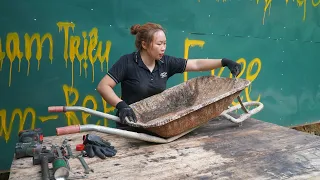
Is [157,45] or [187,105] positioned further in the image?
[187,105]

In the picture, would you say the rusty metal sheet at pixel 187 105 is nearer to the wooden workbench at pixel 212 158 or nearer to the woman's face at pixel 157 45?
the wooden workbench at pixel 212 158

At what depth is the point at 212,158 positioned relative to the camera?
6.18 ft

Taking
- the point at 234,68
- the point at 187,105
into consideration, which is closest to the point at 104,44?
the point at 187,105

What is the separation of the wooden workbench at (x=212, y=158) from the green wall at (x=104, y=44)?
1089 mm

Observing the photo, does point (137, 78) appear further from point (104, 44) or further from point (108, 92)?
point (104, 44)

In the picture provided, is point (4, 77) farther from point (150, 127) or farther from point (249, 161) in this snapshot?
point (249, 161)

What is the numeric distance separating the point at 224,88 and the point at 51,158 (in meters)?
1.51

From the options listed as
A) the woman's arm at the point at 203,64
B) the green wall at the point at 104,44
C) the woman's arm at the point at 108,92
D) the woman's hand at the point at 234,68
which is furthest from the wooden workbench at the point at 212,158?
the green wall at the point at 104,44

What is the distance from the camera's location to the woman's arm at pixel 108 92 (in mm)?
2419

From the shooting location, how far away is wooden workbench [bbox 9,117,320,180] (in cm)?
167

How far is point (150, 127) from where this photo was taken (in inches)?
83.0

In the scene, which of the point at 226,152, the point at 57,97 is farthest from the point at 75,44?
the point at 226,152

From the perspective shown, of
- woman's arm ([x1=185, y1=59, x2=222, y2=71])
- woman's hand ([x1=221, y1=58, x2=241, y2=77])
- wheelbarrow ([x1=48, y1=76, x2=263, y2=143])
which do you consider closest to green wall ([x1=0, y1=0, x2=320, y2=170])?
woman's arm ([x1=185, y1=59, x2=222, y2=71])

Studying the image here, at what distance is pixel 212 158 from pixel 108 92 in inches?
39.7
